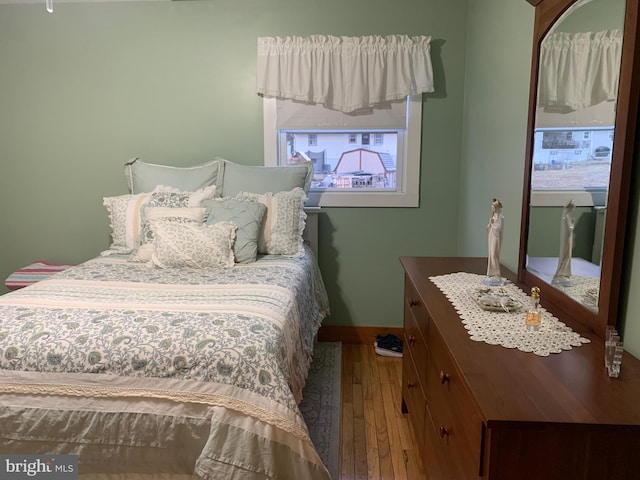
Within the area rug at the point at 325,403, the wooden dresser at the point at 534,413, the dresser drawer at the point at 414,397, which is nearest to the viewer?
the wooden dresser at the point at 534,413

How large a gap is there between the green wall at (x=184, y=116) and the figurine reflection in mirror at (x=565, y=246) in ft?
3.92

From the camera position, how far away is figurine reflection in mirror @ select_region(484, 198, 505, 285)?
1.78 metres

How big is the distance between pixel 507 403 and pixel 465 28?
2.65m

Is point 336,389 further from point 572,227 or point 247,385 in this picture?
point 572,227

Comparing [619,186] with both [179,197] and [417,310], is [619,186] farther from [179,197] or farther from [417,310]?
[179,197]

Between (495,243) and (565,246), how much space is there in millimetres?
310


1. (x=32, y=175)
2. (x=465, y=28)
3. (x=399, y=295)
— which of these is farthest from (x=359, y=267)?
(x=32, y=175)

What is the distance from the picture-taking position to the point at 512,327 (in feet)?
4.41

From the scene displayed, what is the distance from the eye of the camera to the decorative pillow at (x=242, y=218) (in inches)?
95.0

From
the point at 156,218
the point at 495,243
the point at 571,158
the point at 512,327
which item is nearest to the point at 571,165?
the point at 571,158

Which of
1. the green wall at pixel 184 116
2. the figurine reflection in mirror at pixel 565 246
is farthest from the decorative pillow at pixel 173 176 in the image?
the figurine reflection in mirror at pixel 565 246

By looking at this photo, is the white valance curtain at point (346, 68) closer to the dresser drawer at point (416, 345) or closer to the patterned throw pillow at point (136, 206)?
the patterned throw pillow at point (136, 206)

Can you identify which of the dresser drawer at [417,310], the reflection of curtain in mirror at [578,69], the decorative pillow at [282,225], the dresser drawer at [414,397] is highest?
the reflection of curtain in mirror at [578,69]

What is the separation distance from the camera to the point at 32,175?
3244mm
